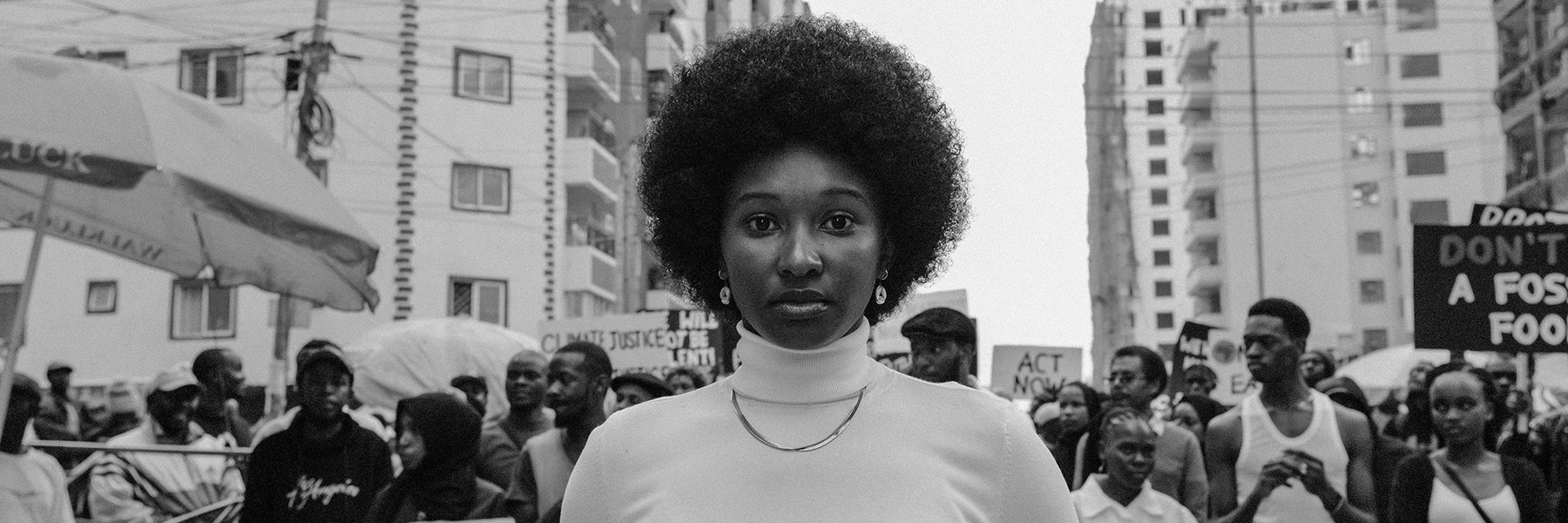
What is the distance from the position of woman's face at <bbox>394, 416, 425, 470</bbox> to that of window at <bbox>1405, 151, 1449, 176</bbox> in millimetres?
72735

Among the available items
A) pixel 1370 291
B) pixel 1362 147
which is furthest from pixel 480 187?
pixel 1362 147

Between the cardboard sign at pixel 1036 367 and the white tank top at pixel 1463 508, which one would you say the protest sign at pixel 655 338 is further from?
the white tank top at pixel 1463 508

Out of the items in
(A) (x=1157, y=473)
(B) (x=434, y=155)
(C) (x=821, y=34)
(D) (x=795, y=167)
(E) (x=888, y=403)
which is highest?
(B) (x=434, y=155)

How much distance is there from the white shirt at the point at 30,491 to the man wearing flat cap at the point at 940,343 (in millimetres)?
3546

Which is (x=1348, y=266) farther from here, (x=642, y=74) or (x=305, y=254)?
(x=305, y=254)

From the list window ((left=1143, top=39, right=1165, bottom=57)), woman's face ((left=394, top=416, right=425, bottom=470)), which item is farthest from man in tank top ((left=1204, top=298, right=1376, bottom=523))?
window ((left=1143, top=39, right=1165, bottom=57))

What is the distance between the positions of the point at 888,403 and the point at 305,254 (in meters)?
5.45

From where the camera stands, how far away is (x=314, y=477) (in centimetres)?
729

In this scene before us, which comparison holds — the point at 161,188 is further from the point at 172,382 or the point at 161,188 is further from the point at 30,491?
the point at 172,382

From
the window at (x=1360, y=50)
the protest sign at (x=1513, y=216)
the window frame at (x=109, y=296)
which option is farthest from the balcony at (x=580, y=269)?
the window at (x=1360, y=50)

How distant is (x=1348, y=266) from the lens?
76.6 m

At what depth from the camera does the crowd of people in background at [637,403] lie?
6961 millimetres

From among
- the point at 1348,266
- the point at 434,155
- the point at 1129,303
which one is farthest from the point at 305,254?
the point at 1129,303

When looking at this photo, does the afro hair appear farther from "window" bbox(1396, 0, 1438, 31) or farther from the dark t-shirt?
"window" bbox(1396, 0, 1438, 31)
